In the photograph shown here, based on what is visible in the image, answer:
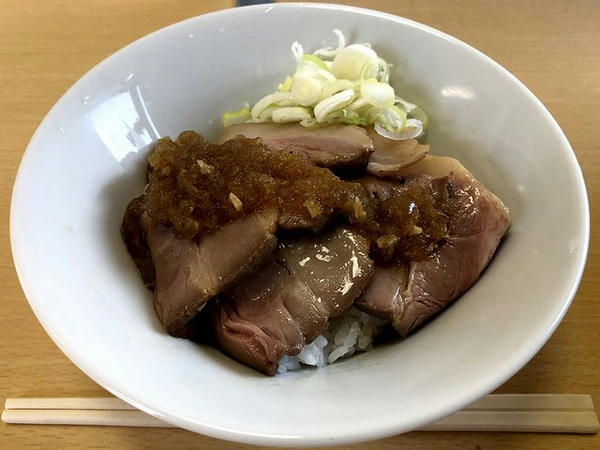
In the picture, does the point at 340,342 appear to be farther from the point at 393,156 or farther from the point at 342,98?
the point at 342,98

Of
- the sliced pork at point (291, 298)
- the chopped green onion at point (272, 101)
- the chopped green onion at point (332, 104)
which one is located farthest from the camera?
the chopped green onion at point (272, 101)

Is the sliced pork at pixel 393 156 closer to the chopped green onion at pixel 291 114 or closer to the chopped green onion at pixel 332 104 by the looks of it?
the chopped green onion at pixel 332 104

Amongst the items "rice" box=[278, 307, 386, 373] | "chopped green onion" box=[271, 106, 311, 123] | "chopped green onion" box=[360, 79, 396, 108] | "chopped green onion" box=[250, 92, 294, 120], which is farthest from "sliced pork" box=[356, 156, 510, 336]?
"chopped green onion" box=[250, 92, 294, 120]

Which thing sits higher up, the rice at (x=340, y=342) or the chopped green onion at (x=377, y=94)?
the chopped green onion at (x=377, y=94)

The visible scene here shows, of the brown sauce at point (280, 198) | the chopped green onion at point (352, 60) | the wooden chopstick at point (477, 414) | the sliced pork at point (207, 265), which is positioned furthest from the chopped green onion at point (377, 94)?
the wooden chopstick at point (477, 414)

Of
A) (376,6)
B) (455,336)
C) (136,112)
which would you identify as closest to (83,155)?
(136,112)

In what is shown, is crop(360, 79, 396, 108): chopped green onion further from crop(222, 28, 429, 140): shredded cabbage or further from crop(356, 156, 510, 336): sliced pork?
crop(356, 156, 510, 336): sliced pork
